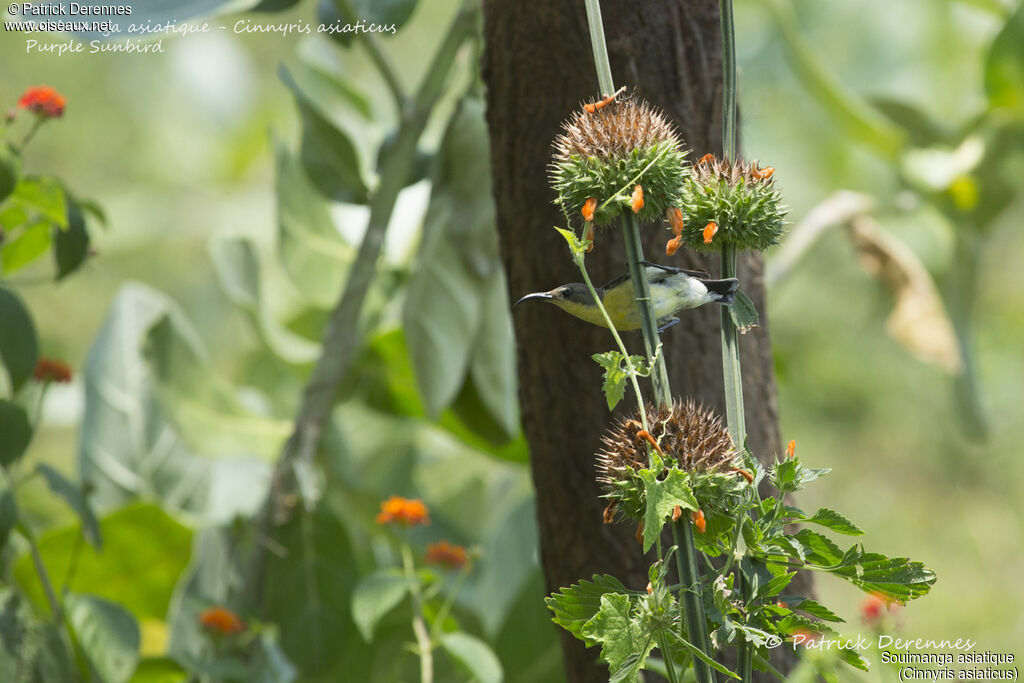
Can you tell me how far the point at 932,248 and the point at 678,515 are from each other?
81cm

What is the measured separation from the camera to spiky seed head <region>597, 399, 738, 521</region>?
23 cm

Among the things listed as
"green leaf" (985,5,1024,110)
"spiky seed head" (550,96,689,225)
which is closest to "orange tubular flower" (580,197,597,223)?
"spiky seed head" (550,96,689,225)

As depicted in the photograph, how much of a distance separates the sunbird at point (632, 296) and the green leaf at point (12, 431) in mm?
328

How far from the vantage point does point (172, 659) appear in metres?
0.57

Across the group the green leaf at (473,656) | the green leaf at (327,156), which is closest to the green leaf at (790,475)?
the green leaf at (473,656)

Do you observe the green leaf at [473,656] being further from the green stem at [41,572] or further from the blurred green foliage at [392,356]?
the green stem at [41,572]

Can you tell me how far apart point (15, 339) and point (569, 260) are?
0.29 metres

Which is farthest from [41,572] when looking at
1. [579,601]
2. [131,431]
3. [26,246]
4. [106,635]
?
[579,601]

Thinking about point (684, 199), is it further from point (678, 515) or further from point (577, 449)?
point (577, 449)

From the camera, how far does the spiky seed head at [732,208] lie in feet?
0.78

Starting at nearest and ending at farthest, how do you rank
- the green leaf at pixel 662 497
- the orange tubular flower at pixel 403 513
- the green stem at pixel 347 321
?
the green leaf at pixel 662 497, the orange tubular flower at pixel 403 513, the green stem at pixel 347 321

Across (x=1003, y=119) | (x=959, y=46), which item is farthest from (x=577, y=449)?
(x=959, y=46)

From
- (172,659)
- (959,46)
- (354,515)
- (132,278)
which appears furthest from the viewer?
(132,278)

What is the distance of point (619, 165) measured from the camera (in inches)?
9.1
